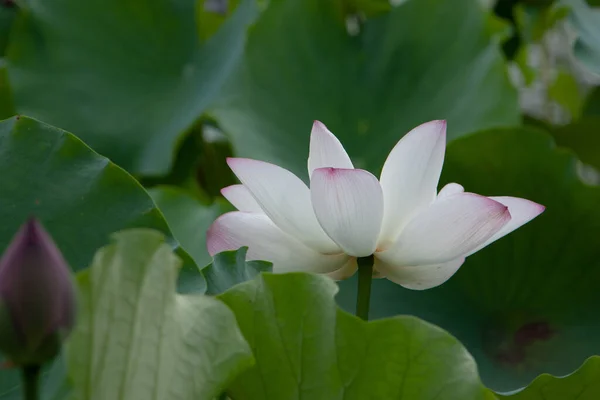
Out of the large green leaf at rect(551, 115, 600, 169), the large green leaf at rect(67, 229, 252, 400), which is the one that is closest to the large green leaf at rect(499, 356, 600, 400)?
the large green leaf at rect(67, 229, 252, 400)

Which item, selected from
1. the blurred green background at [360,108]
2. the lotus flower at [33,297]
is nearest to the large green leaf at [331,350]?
the lotus flower at [33,297]

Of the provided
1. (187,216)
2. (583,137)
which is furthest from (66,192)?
(583,137)

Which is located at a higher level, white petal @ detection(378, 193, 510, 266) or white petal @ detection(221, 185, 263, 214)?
white petal @ detection(378, 193, 510, 266)

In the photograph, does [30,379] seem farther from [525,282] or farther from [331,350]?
[525,282]

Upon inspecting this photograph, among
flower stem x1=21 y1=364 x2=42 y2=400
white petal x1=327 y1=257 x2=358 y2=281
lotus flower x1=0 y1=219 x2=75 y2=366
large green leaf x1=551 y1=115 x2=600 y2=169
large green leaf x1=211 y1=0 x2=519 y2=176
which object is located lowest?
large green leaf x1=551 y1=115 x2=600 y2=169

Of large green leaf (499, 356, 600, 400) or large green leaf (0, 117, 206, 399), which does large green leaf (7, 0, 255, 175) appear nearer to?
large green leaf (0, 117, 206, 399)

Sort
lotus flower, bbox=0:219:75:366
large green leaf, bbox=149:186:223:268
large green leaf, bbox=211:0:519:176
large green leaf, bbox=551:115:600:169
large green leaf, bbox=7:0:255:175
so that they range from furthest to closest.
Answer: large green leaf, bbox=551:115:600:169
large green leaf, bbox=7:0:255:175
large green leaf, bbox=211:0:519:176
large green leaf, bbox=149:186:223:268
lotus flower, bbox=0:219:75:366
